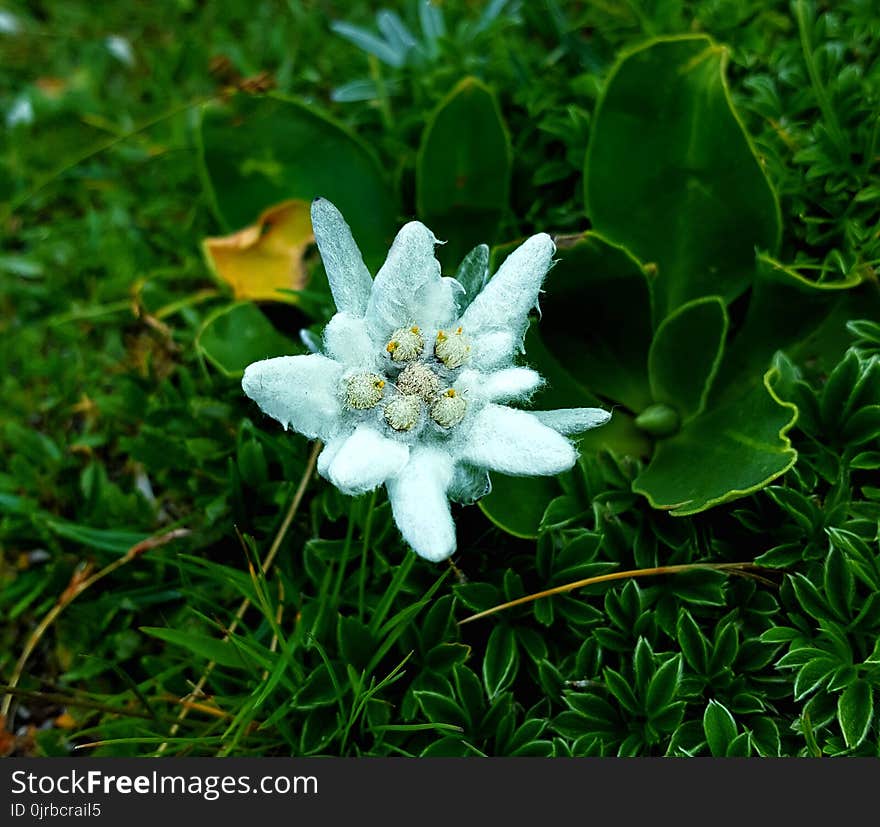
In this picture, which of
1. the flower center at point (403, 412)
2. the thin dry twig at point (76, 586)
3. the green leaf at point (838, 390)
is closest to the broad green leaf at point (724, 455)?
the green leaf at point (838, 390)

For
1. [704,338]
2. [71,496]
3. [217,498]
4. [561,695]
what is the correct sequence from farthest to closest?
[71,496]
[217,498]
[704,338]
[561,695]

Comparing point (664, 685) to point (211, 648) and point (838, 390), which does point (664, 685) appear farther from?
point (211, 648)

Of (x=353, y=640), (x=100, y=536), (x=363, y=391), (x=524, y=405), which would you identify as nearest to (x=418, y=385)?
(x=363, y=391)

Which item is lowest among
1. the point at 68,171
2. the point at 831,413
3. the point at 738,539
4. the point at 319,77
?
the point at 738,539

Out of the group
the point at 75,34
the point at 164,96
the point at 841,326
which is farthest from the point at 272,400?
the point at 75,34

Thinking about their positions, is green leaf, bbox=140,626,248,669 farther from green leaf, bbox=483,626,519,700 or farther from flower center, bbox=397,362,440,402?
flower center, bbox=397,362,440,402

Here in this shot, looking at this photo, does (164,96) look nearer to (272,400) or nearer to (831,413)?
(272,400)
